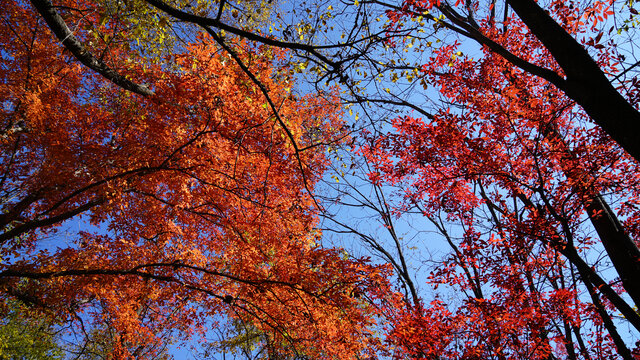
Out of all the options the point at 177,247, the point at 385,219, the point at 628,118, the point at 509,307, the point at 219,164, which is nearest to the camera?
the point at 628,118

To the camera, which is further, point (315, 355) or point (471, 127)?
point (315, 355)

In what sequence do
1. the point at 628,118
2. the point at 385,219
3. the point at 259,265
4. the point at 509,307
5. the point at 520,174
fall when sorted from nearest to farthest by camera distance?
1. the point at 628,118
2. the point at 520,174
3. the point at 509,307
4. the point at 259,265
5. the point at 385,219

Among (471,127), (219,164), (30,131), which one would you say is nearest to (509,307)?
(471,127)

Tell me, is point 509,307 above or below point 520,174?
below

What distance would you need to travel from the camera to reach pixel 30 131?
330 inches

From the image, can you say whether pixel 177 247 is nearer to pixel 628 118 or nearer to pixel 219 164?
pixel 219 164

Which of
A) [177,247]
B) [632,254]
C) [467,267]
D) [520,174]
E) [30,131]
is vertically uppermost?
[30,131]

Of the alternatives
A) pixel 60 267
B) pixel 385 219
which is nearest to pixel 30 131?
pixel 60 267

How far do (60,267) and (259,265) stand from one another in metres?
4.59

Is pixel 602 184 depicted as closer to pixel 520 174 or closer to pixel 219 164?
pixel 520 174

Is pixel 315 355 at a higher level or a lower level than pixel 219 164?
lower

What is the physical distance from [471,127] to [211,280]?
24.3 feet

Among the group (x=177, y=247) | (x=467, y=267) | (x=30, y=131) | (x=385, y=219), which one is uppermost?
(x=30, y=131)

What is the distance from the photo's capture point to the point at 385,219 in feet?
35.1
